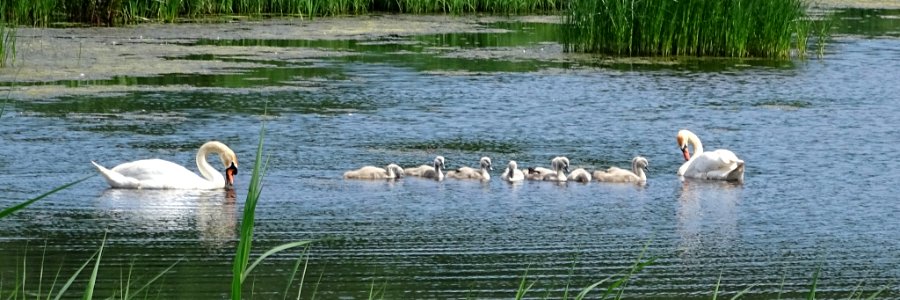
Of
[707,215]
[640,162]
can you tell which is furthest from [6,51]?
[707,215]

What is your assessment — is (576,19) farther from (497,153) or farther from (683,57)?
(497,153)

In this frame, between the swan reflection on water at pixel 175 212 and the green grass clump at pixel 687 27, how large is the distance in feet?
28.4

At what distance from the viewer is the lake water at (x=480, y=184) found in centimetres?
730

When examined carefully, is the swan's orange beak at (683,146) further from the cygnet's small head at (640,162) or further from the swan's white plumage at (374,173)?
the swan's white plumage at (374,173)

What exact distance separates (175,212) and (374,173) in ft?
4.81

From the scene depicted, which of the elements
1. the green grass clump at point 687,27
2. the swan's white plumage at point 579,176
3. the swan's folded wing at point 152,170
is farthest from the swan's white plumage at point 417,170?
the green grass clump at point 687,27

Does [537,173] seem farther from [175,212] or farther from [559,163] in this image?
[175,212]

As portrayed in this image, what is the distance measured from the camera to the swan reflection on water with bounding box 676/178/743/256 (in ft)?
27.2

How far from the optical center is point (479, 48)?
63.5ft

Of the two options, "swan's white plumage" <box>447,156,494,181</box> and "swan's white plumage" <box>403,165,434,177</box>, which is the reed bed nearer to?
"swan's white plumage" <box>403,165,434,177</box>

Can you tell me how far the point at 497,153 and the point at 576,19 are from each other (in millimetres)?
7173

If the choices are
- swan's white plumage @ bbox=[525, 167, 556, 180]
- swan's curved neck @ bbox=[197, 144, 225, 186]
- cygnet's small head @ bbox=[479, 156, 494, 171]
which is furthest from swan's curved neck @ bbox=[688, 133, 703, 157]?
swan's curved neck @ bbox=[197, 144, 225, 186]

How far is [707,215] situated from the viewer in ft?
30.5

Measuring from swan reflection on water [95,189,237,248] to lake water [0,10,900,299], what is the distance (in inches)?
1.0
